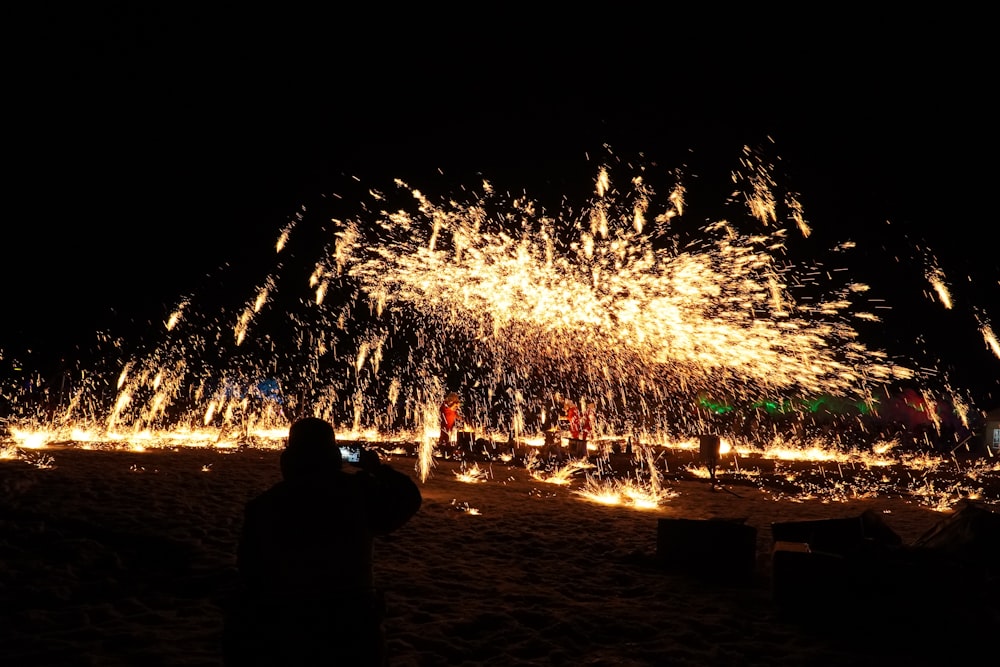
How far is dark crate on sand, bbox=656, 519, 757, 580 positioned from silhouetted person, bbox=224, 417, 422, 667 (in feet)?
16.1

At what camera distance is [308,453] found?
258 centimetres

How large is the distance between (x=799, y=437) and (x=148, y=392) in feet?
112

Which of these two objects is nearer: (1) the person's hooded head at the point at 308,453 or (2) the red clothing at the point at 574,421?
(1) the person's hooded head at the point at 308,453

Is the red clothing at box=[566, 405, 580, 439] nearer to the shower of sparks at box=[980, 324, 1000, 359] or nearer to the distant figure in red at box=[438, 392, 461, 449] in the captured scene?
the distant figure in red at box=[438, 392, 461, 449]

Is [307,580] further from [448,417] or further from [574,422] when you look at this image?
[448,417]

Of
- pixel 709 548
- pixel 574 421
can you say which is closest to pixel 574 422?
pixel 574 421

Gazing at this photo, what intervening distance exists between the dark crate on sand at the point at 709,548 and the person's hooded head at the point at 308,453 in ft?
16.8

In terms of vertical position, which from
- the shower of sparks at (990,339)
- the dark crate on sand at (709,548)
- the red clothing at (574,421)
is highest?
the shower of sparks at (990,339)

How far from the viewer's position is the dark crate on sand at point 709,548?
20.9ft

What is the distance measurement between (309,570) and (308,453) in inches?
18.1

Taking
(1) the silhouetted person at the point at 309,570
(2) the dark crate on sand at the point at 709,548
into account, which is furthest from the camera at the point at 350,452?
(2) the dark crate on sand at the point at 709,548

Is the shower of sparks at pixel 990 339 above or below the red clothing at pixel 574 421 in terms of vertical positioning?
above

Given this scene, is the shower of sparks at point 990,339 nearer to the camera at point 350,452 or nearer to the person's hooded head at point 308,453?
the camera at point 350,452

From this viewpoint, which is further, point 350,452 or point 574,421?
point 574,421
